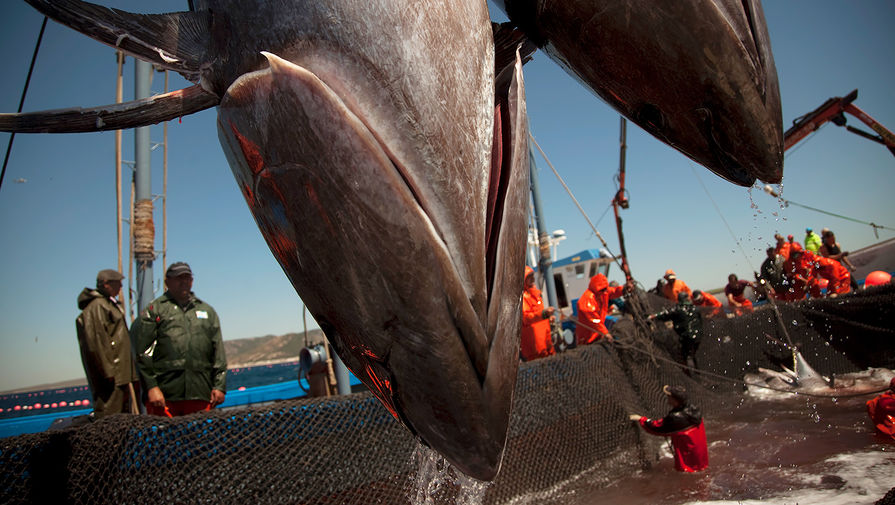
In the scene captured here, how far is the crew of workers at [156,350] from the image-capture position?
4.15m

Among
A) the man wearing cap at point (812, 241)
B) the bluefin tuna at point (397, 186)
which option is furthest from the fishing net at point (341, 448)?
the man wearing cap at point (812, 241)

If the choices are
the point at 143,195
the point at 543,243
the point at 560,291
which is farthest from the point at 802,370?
the point at 560,291

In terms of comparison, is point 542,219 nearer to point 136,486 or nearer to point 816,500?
point 816,500

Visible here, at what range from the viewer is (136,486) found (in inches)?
89.6

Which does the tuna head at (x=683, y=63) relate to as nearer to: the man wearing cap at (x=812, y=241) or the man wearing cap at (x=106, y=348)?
the man wearing cap at (x=106, y=348)

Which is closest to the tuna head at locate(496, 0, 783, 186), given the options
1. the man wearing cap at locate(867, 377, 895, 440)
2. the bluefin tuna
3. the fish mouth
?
the bluefin tuna

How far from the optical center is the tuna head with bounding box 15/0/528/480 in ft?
1.78

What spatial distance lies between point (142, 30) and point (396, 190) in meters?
0.65

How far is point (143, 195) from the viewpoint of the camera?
5012 mm

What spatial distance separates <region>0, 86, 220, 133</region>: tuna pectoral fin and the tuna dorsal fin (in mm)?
57

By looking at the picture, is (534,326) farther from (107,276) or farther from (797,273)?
(797,273)

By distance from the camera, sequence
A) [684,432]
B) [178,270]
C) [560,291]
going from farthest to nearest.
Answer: [560,291], [684,432], [178,270]

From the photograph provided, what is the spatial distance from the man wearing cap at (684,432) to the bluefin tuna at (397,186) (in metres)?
5.15

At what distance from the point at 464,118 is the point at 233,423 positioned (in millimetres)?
2719
